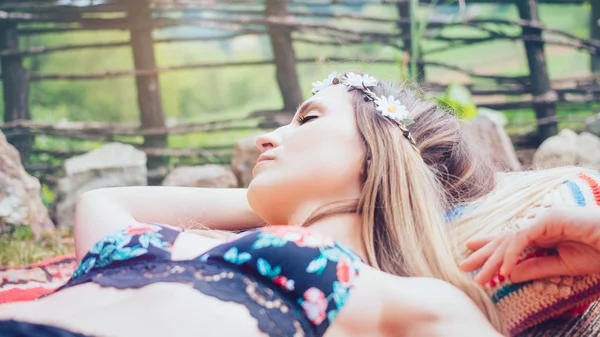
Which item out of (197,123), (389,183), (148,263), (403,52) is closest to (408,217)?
(389,183)

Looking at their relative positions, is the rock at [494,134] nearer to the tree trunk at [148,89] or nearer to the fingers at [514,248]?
the tree trunk at [148,89]

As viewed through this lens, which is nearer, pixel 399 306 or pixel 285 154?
pixel 399 306

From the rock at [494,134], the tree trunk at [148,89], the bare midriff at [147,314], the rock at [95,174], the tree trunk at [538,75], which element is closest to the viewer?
the bare midriff at [147,314]

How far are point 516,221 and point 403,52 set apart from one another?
3024 mm

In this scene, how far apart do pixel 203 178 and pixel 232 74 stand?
1.03 m

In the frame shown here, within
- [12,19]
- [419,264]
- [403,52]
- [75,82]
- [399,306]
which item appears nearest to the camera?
[399,306]

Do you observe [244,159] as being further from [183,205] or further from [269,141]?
[269,141]

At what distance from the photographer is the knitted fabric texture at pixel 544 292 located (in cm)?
102

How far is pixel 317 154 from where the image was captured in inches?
45.3

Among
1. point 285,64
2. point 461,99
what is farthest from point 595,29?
Result: point 285,64

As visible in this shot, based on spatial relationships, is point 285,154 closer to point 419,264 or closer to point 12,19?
point 419,264

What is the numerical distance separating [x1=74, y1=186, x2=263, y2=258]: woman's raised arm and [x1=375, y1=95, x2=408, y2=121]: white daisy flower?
1.30 ft

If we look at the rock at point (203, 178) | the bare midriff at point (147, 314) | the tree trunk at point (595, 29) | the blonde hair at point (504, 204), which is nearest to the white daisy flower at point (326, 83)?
the blonde hair at point (504, 204)

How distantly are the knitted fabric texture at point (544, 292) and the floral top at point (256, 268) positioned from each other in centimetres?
29
